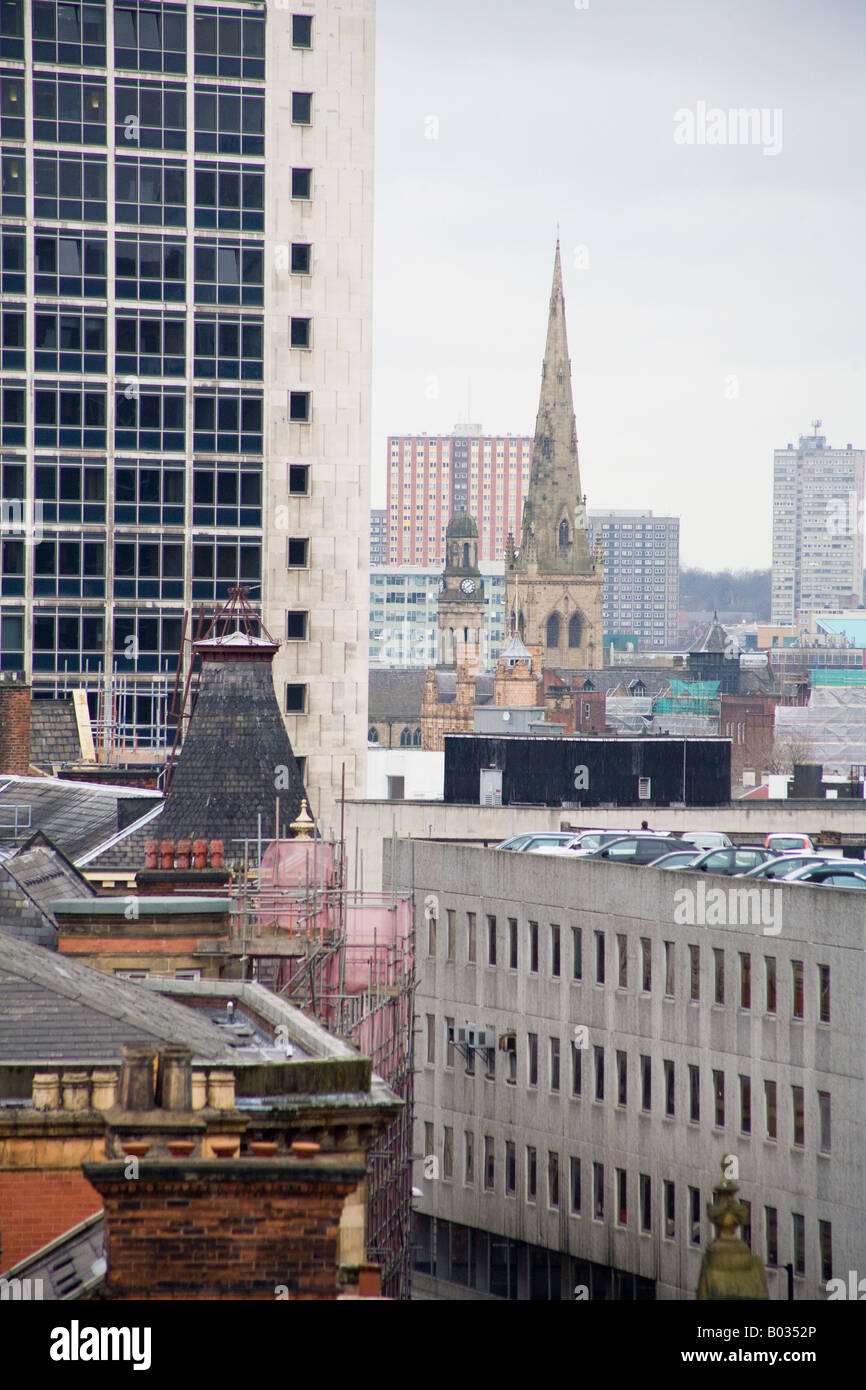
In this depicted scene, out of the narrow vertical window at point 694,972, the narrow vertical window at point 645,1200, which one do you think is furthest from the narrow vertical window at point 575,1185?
the narrow vertical window at point 694,972

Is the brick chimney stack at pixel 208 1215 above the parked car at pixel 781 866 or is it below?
above

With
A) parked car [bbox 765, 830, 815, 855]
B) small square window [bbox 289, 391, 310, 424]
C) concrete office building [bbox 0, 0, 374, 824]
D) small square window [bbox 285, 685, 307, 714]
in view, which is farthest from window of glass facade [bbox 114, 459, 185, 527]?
parked car [bbox 765, 830, 815, 855]

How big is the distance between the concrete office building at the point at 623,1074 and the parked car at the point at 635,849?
4.53 feet

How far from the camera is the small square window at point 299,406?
100 meters

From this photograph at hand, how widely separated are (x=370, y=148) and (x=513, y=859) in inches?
1738

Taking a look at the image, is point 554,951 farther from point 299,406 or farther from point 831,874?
point 299,406

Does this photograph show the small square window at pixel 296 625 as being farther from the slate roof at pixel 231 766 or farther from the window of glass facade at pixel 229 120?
the slate roof at pixel 231 766

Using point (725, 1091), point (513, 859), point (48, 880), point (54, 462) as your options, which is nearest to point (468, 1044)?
point (513, 859)

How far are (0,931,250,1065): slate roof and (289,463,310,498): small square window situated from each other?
75.6 metres

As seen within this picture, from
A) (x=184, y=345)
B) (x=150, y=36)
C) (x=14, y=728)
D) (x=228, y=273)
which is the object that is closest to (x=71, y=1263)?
(x=14, y=728)

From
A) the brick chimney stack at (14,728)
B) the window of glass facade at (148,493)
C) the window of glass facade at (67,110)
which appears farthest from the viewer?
the window of glass facade at (148,493)

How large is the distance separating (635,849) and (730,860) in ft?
18.2

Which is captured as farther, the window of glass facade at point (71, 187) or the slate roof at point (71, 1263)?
the window of glass facade at point (71, 187)

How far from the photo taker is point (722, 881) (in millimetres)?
54625
